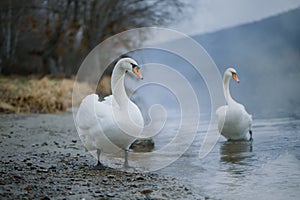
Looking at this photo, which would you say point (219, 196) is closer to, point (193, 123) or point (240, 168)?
point (240, 168)

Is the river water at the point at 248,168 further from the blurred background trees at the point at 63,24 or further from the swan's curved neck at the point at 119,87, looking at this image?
the blurred background trees at the point at 63,24

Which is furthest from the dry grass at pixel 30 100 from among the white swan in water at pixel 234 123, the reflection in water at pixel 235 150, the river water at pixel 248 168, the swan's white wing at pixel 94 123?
the swan's white wing at pixel 94 123

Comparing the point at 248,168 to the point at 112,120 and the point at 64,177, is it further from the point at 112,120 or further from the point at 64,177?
the point at 64,177

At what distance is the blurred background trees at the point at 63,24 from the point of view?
24875mm

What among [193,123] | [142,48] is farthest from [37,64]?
[193,123]

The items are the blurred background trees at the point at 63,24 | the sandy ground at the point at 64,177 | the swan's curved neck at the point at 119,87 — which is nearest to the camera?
the sandy ground at the point at 64,177

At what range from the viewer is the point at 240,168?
587cm

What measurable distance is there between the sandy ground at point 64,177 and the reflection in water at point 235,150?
1690mm

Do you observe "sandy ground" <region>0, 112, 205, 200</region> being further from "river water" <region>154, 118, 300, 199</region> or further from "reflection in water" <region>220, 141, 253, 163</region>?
"reflection in water" <region>220, 141, 253, 163</region>

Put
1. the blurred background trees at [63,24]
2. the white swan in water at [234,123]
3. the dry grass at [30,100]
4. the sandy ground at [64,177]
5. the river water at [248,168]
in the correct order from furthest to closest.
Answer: the blurred background trees at [63,24], the dry grass at [30,100], the white swan in water at [234,123], the river water at [248,168], the sandy ground at [64,177]

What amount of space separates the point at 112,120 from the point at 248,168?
208 cm

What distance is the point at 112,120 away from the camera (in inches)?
202

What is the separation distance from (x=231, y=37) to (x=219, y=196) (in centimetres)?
3083

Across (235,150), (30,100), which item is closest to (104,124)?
(235,150)
